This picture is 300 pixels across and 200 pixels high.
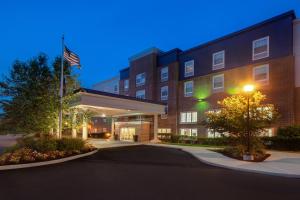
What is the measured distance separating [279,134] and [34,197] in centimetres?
2096

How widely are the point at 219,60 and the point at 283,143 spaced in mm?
12476

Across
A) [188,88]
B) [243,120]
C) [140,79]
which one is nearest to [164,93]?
[188,88]

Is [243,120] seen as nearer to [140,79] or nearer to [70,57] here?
[70,57]

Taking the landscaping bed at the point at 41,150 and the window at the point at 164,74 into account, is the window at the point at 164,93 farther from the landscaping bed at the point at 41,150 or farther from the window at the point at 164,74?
the landscaping bed at the point at 41,150

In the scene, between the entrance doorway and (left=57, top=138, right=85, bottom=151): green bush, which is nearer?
(left=57, top=138, right=85, bottom=151): green bush

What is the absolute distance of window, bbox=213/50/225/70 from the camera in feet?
90.7

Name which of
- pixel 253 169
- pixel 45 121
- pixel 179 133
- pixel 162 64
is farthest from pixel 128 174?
pixel 162 64

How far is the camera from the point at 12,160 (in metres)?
11.3

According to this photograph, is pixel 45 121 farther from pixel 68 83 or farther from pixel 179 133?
pixel 179 133

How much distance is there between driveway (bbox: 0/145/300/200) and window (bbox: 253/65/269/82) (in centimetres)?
1634

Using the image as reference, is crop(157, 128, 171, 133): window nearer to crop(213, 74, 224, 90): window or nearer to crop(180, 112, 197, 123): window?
crop(180, 112, 197, 123): window

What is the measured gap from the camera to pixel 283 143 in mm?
19938

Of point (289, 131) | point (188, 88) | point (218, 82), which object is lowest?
point (289, 131)

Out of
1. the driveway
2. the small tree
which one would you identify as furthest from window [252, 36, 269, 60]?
the driveway
